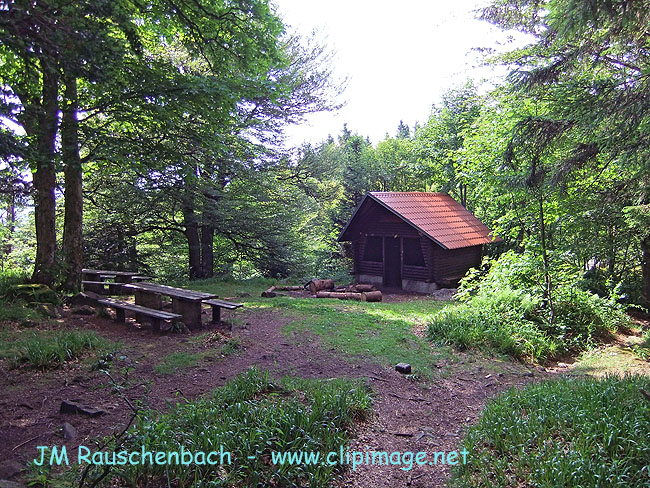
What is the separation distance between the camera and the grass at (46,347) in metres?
5.46

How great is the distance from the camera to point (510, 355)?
25.4ft

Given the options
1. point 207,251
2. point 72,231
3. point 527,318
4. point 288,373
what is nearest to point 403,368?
point 288,373

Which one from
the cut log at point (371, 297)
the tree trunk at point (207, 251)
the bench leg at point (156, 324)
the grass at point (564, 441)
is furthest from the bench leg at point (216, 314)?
the tree trunk at point (207, 251)

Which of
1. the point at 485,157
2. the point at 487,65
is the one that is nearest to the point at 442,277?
the point at 485,157

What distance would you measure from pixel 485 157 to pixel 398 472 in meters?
12.3

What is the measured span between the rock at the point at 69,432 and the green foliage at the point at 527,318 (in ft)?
20.6

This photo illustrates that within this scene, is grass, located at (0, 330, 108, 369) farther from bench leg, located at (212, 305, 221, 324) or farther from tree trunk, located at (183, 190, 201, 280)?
tree trunk, located at (183, 190, 201, 280)

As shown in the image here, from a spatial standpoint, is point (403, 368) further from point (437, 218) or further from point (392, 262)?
point (437, 218)

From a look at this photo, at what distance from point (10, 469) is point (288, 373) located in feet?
10.9

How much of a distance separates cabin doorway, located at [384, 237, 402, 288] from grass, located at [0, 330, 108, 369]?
13.5m

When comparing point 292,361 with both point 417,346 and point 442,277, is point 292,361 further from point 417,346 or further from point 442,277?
point 442,277

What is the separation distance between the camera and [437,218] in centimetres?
1825

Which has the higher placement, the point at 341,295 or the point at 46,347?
the point at 46,347

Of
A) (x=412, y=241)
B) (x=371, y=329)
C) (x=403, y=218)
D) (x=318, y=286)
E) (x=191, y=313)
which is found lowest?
(x=371, y=329)
